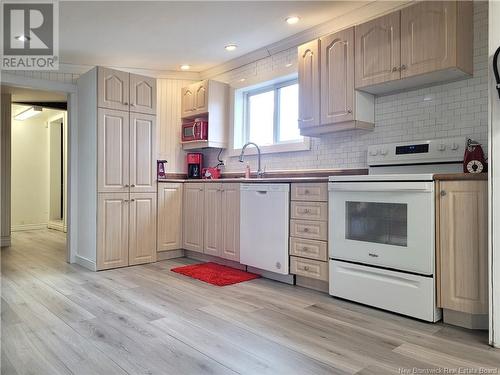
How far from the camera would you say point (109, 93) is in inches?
154

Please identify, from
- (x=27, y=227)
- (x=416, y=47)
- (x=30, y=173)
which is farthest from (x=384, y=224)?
(x=30, y=173)

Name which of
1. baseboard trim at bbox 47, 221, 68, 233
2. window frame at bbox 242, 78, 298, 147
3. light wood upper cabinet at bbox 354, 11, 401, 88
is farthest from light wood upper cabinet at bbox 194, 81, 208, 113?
baseboard trim at bbox 47, 221, 68, 233

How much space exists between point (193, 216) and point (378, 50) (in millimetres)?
2687

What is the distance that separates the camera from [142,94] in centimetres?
416

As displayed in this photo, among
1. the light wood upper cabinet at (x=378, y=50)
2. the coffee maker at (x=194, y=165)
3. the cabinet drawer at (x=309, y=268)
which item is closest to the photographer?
the light wood upper cabinet at (x=378, y=50)

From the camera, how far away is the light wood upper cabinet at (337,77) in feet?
10.1

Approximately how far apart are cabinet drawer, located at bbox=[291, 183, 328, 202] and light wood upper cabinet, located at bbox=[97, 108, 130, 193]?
1972mm

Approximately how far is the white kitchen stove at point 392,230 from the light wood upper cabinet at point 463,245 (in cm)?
7

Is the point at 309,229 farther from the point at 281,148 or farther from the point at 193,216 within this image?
the point at 193,216

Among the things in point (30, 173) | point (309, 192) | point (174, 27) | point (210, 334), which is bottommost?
point (210, 334)

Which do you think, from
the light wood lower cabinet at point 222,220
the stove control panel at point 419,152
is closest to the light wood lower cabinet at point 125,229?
the light wood lower cabinet at point 222,220

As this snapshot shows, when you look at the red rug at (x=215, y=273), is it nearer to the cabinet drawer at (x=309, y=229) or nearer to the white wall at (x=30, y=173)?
the cabinet drawer at (x=309, y=229)

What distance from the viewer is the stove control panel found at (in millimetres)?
2670

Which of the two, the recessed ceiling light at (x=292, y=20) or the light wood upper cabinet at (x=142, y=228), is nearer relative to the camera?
the recessed ceiling light at (x=292, y=20)
